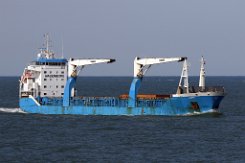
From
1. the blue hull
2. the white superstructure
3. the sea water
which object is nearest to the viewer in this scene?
the sea water

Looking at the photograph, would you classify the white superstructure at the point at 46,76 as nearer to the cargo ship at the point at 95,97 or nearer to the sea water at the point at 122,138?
the cargo ship at the point at 95,97

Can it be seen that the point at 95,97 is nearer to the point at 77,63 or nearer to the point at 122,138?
the point at 77,63

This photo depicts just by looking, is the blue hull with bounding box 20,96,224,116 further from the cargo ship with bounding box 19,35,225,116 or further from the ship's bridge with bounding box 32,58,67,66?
the ship's bridge with bounding box 32,58,67,66

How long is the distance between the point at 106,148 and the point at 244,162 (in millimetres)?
10384

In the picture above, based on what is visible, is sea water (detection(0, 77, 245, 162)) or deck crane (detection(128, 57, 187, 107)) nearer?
sea water (detection(0, 77, 245, 162))

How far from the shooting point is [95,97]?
72.6 meters

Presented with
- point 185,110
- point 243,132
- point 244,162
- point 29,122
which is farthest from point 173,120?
point 244,162

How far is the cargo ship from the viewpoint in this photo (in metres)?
66.2

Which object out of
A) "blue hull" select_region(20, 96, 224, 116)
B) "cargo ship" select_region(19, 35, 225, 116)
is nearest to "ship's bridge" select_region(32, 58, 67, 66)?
"cargo ship" select_region(19, 35, 225, 116)

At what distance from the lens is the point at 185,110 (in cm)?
6681

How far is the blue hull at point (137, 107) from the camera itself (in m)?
65.9

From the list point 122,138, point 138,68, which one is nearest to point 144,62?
point 138,68

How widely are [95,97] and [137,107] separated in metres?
5.94

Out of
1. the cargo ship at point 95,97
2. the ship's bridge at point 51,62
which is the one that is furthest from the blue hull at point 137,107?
the ship's bridge at point 51,62
